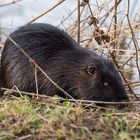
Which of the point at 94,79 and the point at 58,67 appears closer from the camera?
the point at 94,79

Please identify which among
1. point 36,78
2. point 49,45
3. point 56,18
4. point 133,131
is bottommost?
point 133,131

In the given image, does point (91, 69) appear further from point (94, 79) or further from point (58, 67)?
point (58, 67)

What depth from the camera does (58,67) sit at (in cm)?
447

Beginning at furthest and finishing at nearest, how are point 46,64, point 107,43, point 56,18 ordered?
1. point 56,18
2. point 107,43
3. point 46,64

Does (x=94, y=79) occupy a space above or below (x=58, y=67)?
below

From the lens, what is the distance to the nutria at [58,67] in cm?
430

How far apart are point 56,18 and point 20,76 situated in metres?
2.31

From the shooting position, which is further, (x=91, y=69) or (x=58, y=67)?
(x=58, y=67)

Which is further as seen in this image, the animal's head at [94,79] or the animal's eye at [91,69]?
the animal's eye at [91,69]

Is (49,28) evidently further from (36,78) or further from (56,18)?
(56,18)

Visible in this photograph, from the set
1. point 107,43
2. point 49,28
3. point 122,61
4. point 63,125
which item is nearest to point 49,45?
point 49,28

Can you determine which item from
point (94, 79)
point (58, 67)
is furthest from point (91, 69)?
point (58, 67)

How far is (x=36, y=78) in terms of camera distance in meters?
4.19

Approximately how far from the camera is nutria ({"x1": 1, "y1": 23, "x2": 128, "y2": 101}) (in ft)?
14.1
